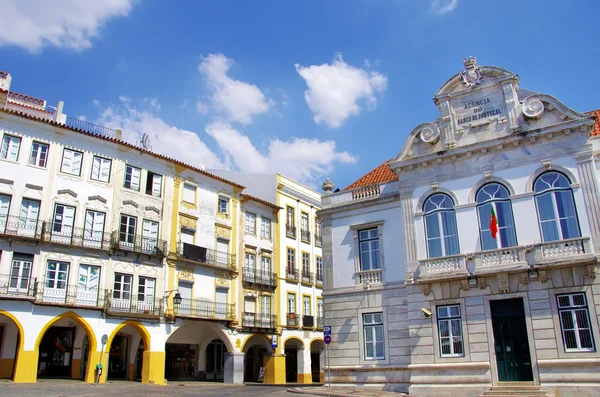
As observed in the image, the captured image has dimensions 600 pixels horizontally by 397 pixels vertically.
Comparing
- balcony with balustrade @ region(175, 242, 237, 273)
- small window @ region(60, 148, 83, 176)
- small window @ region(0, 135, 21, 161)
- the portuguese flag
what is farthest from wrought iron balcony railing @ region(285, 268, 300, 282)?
the portuguese flag

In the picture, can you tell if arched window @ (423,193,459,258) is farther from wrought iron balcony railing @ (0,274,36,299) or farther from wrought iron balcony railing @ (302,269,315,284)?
wrought iron balcony railing @ (302,269,315,284)

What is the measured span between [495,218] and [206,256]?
58.9 feet

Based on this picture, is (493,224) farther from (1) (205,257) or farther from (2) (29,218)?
(2) (29,218)

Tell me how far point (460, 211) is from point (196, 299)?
16.7 metres

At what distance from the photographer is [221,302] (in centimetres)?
3180

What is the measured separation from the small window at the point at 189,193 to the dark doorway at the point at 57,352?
30.6ft

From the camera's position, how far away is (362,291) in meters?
21.2

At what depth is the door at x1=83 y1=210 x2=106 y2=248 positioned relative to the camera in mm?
25828

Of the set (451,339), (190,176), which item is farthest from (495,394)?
(190,176)

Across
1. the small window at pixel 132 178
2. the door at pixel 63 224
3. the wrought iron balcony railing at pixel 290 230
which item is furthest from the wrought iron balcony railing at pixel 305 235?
the door at pixel 63 224

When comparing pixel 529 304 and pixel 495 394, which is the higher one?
pixel 529 304

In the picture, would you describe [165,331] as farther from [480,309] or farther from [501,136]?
[501,136]

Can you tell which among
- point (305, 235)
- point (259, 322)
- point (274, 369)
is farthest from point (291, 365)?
point (305, 235)

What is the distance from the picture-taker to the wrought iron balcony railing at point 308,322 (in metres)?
37.7
